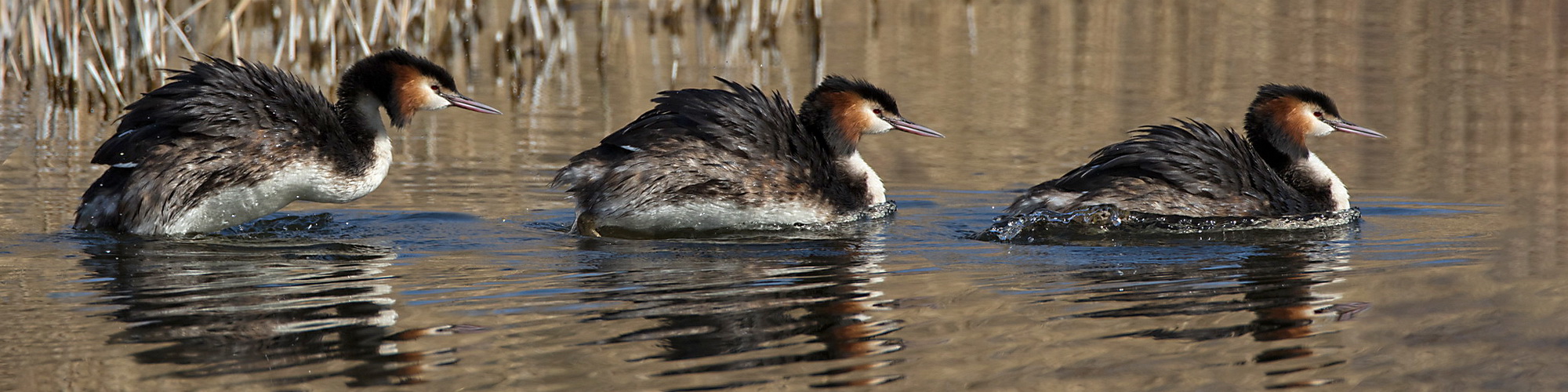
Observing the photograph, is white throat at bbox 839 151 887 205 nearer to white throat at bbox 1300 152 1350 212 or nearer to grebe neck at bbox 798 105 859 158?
grebe neck at bbox 798 105 859 158

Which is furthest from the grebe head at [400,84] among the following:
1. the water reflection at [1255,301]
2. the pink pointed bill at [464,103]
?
the water reflection at [1255,301]

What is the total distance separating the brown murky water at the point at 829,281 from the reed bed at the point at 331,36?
316mm

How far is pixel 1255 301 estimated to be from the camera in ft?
17.3

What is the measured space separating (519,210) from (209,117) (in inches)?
56.0

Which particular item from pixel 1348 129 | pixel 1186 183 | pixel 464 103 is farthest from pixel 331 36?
pixel 1348 129

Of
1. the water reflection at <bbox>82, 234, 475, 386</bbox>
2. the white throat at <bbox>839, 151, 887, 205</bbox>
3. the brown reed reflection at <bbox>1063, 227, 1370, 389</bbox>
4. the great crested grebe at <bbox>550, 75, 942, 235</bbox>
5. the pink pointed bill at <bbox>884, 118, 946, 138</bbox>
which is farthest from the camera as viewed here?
the pink pointed bill at <bbox>884, 118, 946, 138</bbox>

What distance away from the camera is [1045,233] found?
6766 mm

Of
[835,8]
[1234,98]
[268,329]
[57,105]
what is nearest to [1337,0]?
[835,8]

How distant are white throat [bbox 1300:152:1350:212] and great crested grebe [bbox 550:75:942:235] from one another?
201 cm

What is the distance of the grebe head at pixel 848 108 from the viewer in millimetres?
7711

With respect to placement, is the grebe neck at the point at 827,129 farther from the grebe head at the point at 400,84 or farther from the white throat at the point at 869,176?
the grebe head at the point at 400,84

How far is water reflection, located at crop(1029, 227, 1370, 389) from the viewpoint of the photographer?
14.7ft

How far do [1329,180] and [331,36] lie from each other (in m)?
6.90

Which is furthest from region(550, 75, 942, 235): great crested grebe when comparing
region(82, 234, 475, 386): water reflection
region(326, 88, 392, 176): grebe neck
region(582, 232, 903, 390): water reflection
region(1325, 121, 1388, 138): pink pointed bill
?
region(1325, 121, 1388, 138): pink pointed bill
